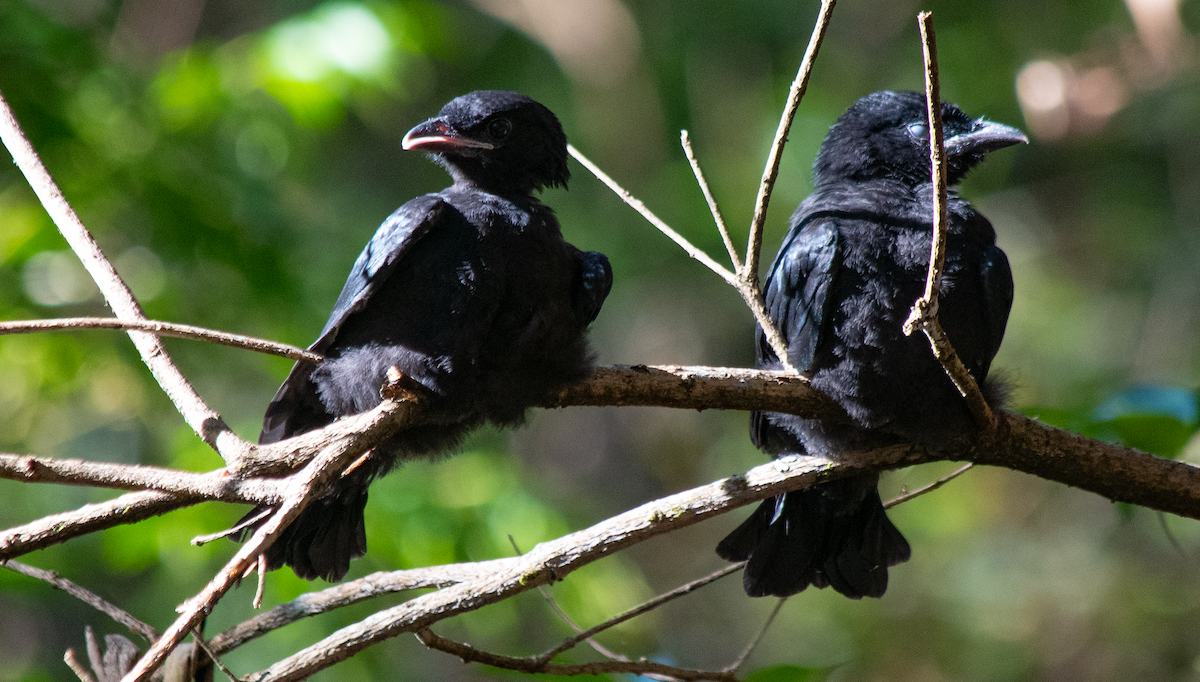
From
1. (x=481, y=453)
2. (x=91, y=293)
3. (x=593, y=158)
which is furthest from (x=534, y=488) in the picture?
(x=593, y=158)

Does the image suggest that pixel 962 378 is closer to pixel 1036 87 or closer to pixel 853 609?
pixel 1036 87

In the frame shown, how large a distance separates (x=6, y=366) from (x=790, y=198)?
211 inches

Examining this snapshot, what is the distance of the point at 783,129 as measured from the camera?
2322 mm

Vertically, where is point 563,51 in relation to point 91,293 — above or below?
above

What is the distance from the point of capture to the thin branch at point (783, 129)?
2.22 metres

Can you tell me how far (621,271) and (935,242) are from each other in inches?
258

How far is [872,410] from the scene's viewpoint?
8.87 ft

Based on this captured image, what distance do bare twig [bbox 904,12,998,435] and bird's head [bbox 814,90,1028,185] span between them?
0.98 meters

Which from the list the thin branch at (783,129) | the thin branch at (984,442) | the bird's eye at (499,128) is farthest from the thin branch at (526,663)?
the bird's eye at (499,128)

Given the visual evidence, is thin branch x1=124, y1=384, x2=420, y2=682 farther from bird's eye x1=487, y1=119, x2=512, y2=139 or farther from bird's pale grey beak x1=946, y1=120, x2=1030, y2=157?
bird's pale grey beak x1=946, y1=120, x2=1030, y2=157

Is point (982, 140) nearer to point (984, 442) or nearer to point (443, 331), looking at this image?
point (984, 442)

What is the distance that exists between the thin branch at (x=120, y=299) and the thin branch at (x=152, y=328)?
8cm

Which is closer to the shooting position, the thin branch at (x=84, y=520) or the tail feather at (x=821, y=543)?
the thin branch at (x=84, y=520)

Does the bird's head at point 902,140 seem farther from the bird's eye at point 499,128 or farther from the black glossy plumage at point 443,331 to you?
the bird's eye at point 499,128
